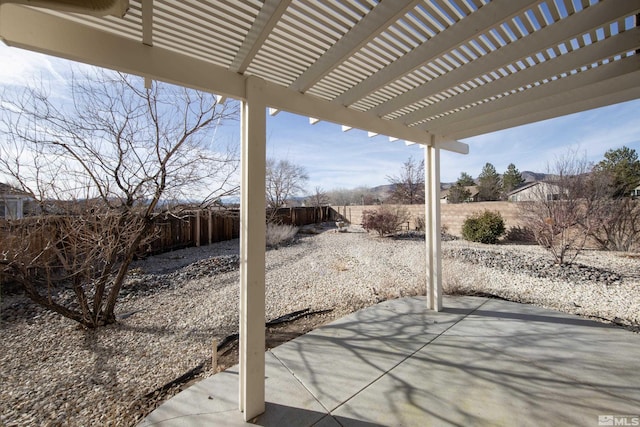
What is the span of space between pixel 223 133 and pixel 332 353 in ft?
11.8

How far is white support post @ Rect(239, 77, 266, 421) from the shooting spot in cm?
179

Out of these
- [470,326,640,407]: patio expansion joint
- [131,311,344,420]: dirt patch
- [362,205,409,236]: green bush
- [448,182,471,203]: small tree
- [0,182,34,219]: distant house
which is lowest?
[131,311,344,420]: dirt patch

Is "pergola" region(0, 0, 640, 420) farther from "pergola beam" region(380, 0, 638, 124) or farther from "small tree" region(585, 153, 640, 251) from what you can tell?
"small tree" region(585, 153, 640, 251)

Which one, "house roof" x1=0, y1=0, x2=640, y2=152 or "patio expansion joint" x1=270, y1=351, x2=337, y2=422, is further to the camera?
"patio expansion joint" x1=270, y1=351, x2=337, y2=422

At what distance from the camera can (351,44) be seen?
63.8 inches

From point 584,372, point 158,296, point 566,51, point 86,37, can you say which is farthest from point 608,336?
point 158,296

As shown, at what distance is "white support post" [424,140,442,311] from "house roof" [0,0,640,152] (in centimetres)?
115

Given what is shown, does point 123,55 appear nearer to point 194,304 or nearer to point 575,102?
point 575,102

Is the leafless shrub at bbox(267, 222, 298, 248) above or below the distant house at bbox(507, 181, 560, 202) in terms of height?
below

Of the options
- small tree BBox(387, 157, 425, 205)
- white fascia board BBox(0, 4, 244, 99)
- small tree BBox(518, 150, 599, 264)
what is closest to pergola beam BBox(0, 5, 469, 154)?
white fascia board BBox(0, 4, 244, 99)

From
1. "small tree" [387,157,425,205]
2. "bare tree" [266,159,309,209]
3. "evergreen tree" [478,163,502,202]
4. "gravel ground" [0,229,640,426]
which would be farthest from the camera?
"evergreen tree" [478,163,502,202]

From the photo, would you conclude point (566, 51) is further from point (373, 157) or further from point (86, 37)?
point (373, 157)

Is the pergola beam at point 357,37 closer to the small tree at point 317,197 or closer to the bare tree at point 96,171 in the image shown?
the bare tree at point 96,171

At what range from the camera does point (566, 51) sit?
6.06 ft
